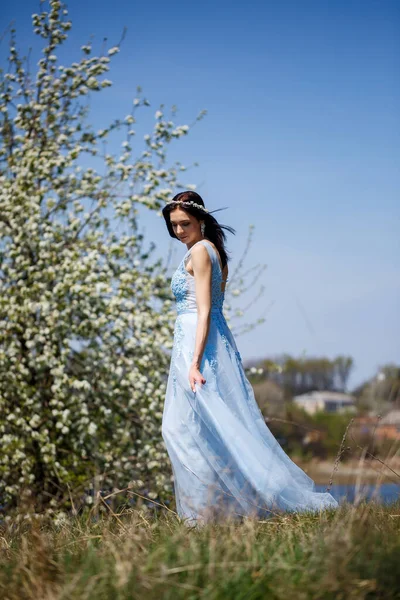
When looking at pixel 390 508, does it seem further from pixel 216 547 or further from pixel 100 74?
pixel 100 74

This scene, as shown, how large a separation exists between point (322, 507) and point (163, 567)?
1570 mm

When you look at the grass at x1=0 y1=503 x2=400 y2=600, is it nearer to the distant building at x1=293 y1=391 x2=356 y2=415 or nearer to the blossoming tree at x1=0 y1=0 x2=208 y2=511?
the distant building at x1=293 y1=391 x2=356 y2=415

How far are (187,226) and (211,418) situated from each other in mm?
1076

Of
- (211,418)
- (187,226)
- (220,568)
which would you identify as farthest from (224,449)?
(220,568)

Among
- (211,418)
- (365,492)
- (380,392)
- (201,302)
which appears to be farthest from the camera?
(201,302)

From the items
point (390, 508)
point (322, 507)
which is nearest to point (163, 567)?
point (322, 507)

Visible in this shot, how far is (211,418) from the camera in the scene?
12.1ft

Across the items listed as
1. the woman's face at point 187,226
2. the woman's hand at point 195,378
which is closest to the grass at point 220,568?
the woman's hand at point 195,378

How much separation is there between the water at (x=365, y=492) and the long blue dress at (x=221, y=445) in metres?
0.15

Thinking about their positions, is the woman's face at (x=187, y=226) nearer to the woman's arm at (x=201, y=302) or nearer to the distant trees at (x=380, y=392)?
the woman's arm at (x=201, y=302)

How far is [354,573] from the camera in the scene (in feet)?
7.05

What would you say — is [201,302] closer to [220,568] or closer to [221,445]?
[221,445]

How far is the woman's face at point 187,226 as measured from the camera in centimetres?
414

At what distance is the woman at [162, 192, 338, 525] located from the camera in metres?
3.63
